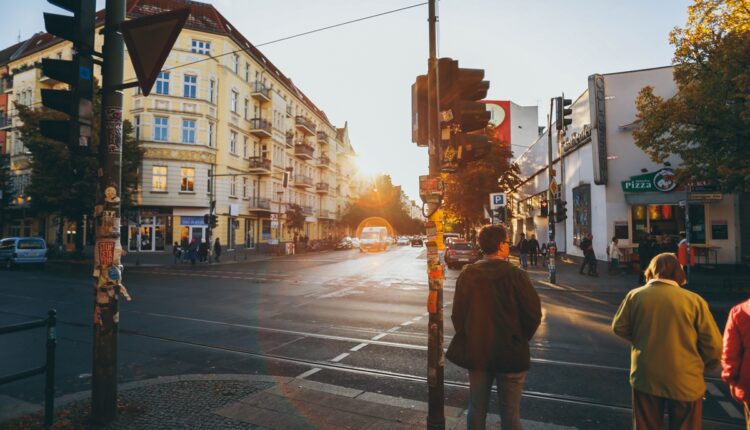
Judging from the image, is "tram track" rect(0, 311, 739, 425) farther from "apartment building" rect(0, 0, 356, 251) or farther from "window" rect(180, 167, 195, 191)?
"window" rect(180, 167, 195, 191)

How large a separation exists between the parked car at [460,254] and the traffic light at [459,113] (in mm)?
19596

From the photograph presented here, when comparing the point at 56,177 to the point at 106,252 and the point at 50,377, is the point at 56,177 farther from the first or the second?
the point at 106,252

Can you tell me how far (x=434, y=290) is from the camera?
3.96 metres

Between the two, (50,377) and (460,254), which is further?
(460,254)

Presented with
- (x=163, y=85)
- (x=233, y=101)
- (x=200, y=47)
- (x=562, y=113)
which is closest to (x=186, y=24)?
(x=200, y=47)

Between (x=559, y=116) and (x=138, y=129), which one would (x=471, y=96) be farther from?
(x=138, y=129)

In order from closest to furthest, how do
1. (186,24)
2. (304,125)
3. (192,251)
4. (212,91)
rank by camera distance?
(192,251) → (186,24) → (212,91) → (304,125)

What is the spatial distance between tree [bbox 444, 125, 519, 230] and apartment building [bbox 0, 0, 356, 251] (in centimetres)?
1249

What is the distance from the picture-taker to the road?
5109 millimetres

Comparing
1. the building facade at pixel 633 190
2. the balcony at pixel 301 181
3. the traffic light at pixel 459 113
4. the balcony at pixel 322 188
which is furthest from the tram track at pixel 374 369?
the balcony at pixel 322 188

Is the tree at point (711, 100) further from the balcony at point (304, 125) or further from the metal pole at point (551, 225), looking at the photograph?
the balcony at point (304, 125)

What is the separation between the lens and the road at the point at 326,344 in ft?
16.8

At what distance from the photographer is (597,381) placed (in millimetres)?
5523

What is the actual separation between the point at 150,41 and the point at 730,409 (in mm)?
6883
